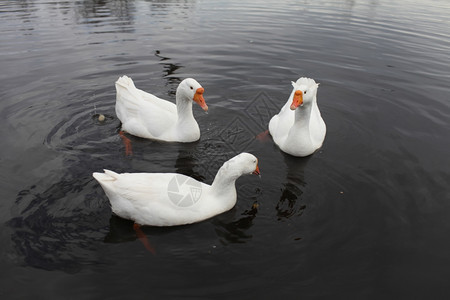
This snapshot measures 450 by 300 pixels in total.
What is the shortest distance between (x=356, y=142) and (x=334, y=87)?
3685 millimetres


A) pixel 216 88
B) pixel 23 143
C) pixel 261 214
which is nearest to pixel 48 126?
pixel 23 143

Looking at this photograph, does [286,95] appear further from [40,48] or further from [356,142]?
[40,48]

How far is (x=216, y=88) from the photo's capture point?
35.0 feet

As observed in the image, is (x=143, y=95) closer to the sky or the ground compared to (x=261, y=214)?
closer to the sky

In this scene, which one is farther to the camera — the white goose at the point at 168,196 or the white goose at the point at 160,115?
the white goose at the point at 160,115

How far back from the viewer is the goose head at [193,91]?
7.26m

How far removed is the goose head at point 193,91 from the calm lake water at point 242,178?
1.03 meters

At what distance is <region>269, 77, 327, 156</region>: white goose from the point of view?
6859 mm

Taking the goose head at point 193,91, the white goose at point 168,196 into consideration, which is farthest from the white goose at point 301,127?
the white goose at point 168,196

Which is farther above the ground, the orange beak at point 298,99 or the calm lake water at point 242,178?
the orange beak at point 298,99

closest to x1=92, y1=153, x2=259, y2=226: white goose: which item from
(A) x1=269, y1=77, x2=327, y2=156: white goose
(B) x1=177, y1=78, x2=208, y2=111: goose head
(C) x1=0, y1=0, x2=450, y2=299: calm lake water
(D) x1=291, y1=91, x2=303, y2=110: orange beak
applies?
(C) x1=0, y1=0, x2=450, y2=299: calm lake water

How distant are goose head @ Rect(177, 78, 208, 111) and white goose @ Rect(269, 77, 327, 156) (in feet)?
6.07

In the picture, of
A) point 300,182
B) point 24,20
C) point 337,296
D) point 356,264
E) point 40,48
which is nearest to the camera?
point 337,296

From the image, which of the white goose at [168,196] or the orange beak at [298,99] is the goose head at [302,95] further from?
the white goose at [168,196]
